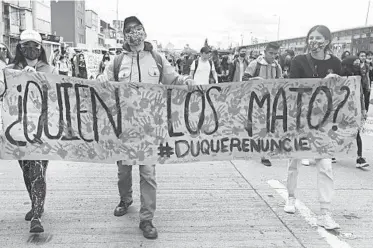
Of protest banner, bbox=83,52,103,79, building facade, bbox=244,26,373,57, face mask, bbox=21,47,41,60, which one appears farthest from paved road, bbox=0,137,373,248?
building facade, bbox=244,26,373,57

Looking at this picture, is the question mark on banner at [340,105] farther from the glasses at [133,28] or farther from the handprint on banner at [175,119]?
the glasses at [133,28]

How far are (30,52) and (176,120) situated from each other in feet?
4.83

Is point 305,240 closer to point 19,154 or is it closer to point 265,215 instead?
point 265,215

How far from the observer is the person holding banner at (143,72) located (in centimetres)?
391

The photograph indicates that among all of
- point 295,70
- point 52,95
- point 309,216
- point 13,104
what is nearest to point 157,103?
point 52,95

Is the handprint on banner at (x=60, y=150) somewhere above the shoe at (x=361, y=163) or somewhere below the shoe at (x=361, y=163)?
above

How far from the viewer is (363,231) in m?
4.06

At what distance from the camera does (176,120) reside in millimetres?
4102

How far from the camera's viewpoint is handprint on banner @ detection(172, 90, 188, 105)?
409cm

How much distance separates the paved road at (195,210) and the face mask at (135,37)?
170 centimetres

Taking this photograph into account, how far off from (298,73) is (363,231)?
1.61 m

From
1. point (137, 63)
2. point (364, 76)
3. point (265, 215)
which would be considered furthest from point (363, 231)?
point (364, 76)

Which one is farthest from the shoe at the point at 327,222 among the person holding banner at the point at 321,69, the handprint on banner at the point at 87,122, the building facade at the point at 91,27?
the building facade at the point at 91,27

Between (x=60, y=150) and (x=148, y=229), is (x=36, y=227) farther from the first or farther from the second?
(x=148, y=229)
